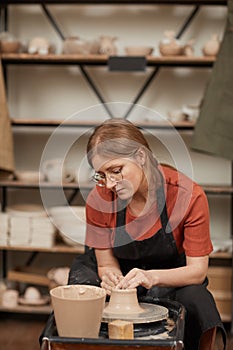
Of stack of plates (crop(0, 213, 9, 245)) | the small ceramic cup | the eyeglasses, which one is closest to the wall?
stack of plates (crop(0, 213, 9, 245))

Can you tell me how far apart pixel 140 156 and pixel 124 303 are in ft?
1.62

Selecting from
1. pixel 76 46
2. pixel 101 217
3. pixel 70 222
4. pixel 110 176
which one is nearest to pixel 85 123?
pixel 76 46

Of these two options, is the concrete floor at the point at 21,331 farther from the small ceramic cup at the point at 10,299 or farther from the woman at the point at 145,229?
the woman at the point at 145,229

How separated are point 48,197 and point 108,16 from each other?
109cm

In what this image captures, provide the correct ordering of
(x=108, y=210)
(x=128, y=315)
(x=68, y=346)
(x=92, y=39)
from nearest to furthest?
(x=68, y=346) → (x=128, y=315) → (x=108, y=210) → (x=92, y=39)

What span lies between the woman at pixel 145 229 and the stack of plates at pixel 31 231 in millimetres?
1073

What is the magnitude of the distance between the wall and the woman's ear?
169 centimetres

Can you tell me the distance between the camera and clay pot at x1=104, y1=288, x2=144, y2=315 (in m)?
1.73

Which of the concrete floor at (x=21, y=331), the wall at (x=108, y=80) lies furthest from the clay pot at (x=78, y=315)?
the wall at (x=108, y=80)

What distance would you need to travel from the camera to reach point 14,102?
151 inches

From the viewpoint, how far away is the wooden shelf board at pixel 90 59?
3.35 meters

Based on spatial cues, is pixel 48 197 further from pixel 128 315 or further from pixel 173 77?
pixel 128 315

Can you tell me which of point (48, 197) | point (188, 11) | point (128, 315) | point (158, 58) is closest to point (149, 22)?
point (188, 11)

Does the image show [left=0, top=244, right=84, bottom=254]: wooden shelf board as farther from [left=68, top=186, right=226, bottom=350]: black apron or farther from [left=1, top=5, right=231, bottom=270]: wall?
[left=68, top=186, right=226, bottom=350]: black apron
